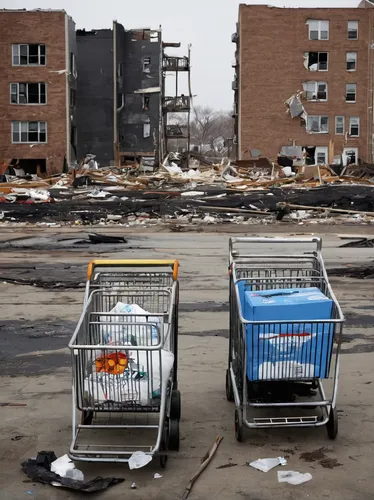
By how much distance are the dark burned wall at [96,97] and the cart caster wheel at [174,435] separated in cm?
6108

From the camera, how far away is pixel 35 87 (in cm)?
5988

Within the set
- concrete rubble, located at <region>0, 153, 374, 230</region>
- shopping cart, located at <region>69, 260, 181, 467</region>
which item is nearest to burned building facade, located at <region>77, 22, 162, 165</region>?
concrete rubble, located at <region>0, 153, 374, 230</region>

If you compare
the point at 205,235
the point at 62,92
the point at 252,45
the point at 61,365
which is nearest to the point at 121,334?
the point at 61,365

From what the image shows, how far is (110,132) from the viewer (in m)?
65.7

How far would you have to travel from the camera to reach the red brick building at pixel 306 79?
6234 centimetres

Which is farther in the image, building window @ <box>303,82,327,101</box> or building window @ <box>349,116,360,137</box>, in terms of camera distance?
building window @ <box>349,116,360,137</box>

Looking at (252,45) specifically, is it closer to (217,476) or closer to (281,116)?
(281,116)

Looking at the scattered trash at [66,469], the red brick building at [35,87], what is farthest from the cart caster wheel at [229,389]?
the red brick building at [35,87]

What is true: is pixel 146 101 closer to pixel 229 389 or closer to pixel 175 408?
pixel 229 389

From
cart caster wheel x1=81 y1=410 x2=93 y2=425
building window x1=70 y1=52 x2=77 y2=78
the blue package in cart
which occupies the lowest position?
cart caster wheel x1=81 y1=410 x2=93 y2=425

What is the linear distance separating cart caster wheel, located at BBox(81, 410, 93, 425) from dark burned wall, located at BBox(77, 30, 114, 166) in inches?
2388

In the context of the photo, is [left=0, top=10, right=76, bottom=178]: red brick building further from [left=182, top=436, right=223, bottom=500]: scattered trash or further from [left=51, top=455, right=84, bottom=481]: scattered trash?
[left=51, top=455, right=84, bottom=481]: scattered trash

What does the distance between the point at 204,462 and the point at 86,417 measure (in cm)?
100

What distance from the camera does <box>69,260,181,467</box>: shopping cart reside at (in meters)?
5.35
